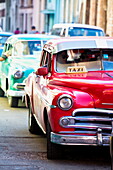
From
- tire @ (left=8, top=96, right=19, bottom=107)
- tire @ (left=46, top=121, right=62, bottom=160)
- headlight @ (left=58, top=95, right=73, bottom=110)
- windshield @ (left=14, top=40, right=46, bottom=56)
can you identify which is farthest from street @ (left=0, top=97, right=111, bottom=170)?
windshield @ (left=14, top=40, right=46, bottom=56)

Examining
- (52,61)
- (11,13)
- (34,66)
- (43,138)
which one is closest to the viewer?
(52,61)

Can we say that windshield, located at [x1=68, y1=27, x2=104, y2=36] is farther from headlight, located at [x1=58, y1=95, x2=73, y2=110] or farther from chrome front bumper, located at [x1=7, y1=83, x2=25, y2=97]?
headlight, located at [x1=58, y1=95, x2=73, y2=110]

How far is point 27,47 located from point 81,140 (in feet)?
26.5

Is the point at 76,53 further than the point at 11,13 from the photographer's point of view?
No

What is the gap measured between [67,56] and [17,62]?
578cm

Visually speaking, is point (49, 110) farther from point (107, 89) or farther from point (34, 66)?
point (34, 66)

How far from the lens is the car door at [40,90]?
9.37 metres

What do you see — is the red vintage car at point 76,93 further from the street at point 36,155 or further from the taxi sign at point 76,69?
the street at point 36,155

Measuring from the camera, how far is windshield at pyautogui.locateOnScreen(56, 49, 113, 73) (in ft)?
31.2

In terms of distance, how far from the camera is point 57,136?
8328 millimetres

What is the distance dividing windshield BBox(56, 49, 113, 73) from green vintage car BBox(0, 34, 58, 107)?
5165mm

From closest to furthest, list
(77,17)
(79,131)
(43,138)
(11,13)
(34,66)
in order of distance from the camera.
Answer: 1. (79,131)
2. (43,138)
3. (34,66)
4. (77,17)
5. (11,13)

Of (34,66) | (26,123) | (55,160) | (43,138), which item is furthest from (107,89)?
(34,66)

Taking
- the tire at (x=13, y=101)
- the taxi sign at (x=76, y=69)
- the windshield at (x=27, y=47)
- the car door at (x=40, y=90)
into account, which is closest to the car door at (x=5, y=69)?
the windshield at (x=27, y=47)
